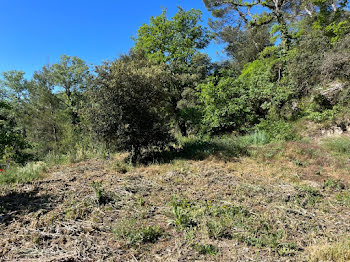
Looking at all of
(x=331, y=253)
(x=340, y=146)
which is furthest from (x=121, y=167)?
(x=340, y=146)

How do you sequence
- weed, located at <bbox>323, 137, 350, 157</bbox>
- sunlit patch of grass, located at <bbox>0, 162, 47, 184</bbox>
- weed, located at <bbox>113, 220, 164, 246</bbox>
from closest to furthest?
weed, located at <bbox>113, 220, 164, 246</bbox>
sunlit patch of grass, located at <bbox>0, 162, 47, 184</bbox>
weed, located at <bbox>323, 137, 350, 157</bbox>

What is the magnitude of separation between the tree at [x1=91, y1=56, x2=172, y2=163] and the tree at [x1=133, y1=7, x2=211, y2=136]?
5859 mm

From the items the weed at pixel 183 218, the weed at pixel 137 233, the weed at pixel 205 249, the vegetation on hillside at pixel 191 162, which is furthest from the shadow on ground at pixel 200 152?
the weed at pixel 205 249

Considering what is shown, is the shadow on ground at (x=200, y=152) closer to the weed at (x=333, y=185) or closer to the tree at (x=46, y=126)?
the weed at (x=333, y=185)

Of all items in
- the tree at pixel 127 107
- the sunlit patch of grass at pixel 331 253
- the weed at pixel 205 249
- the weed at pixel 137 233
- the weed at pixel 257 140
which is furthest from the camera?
the weed at pixel 257 140

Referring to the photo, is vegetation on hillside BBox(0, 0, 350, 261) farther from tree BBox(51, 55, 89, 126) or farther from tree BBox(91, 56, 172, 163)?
tree BBox(51, 55, 89, 126)

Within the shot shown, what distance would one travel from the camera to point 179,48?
1245cm

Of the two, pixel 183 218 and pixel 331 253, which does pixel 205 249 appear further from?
pixel 331 253

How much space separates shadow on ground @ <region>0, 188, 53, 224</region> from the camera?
304 cm

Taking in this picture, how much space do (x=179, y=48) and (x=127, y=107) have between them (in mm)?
8253

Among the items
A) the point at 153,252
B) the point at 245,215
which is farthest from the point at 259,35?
the point at 153,252

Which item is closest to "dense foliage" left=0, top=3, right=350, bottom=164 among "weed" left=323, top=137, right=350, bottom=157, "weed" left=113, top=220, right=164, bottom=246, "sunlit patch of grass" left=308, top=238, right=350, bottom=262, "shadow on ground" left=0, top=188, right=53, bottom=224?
"weed" left=323, top=137, right=350, bottom=157

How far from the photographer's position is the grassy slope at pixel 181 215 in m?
2.28

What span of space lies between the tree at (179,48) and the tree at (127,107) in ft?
19.2
